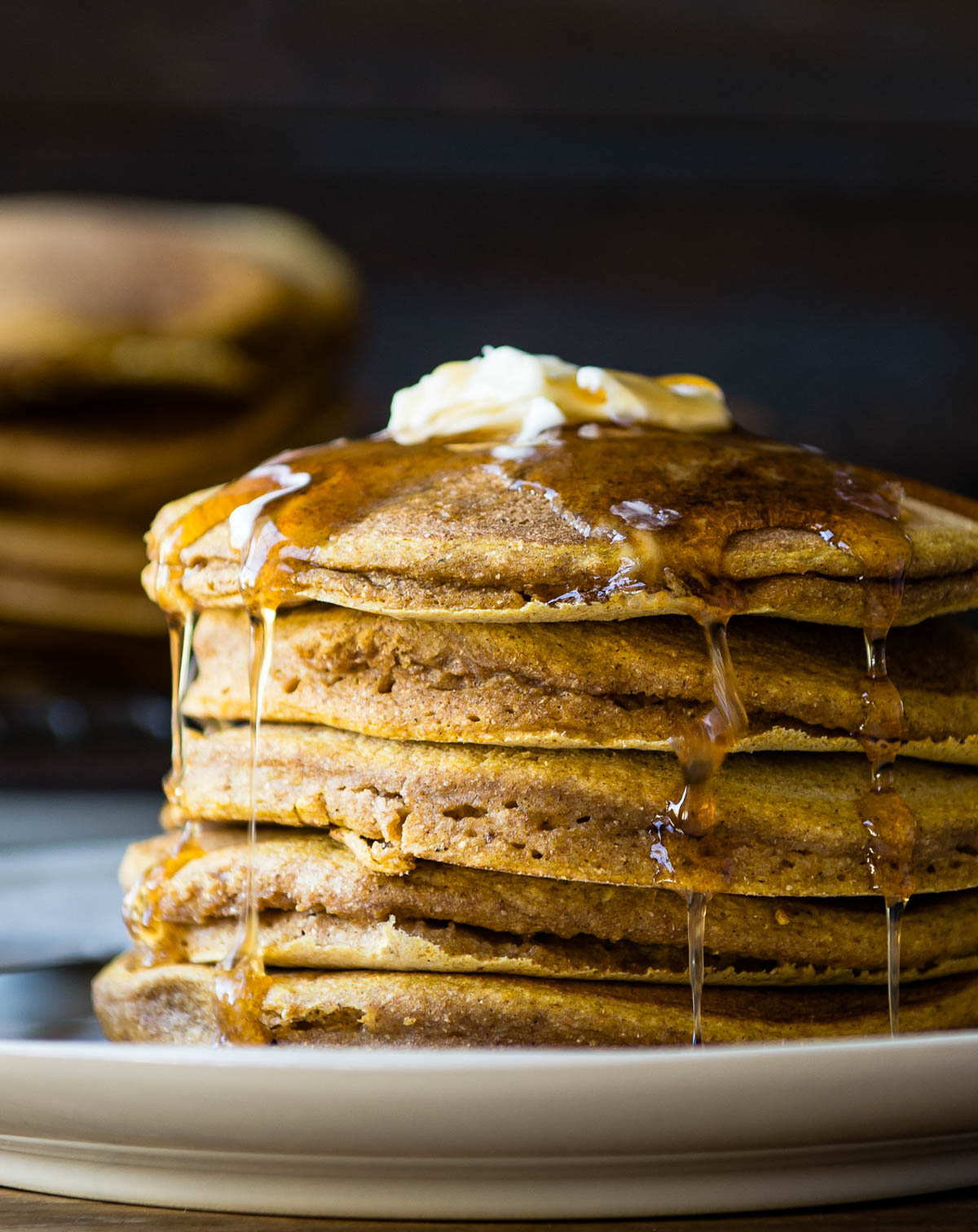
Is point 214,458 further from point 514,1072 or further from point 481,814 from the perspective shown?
point 514,1072

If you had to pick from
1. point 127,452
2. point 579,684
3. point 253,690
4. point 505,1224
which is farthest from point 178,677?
point 127,452

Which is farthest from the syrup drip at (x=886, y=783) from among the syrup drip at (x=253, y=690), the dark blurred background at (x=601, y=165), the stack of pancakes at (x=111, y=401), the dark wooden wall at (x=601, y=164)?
the dark wooden wall at (x=601, y=164)

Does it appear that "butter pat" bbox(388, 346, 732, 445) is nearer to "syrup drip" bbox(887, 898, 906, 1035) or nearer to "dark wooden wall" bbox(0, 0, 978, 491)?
"syrup drip" bbox(887, 898, 906, 1035)

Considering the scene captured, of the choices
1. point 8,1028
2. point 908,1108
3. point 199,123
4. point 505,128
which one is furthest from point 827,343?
point 908,1108

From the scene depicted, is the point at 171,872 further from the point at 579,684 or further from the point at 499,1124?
the point at 499,1124

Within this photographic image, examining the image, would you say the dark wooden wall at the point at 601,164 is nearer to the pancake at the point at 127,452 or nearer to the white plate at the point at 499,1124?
the pancake at the point at 127,452
